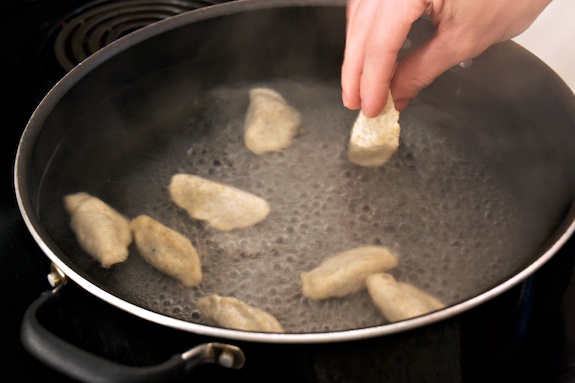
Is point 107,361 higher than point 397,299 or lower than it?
higher

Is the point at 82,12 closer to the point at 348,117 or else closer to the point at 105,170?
the point at 105,170

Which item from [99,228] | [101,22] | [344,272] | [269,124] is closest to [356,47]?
[269,124]

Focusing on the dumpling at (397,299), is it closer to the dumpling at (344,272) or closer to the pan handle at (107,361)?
the dumpling at (344,272)

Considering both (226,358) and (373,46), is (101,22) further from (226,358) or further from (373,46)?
(226,358)

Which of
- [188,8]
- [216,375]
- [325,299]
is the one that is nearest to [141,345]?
[216,375]

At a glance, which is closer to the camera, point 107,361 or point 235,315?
point 107,361

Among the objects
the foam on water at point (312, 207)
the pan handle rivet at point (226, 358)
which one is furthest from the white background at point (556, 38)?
the pan handle rivet at point (226, 358)
